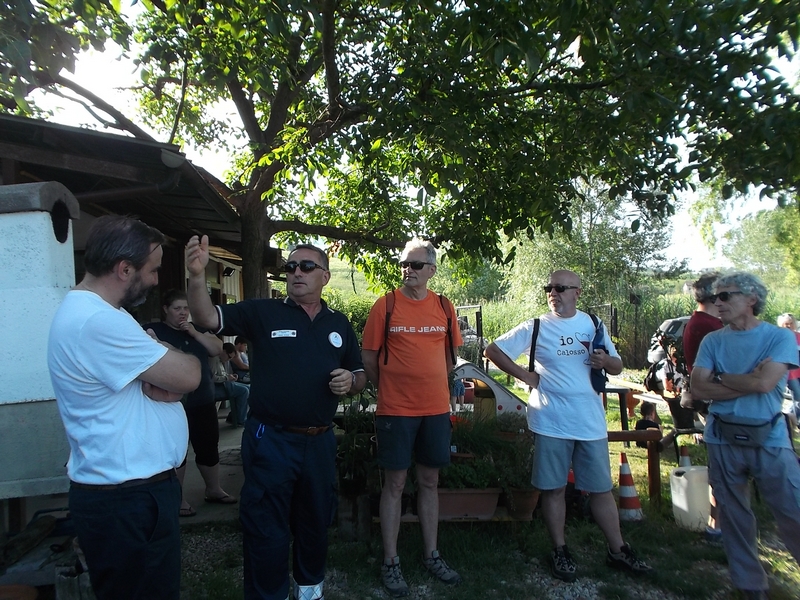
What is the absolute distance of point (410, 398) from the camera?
354cm

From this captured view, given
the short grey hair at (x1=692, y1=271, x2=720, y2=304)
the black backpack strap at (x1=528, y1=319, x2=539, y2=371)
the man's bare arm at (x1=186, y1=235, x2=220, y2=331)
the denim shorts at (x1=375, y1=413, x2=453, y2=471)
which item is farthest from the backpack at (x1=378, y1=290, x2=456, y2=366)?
the short grey hair at (x1=692, y1=271, x2=720, y2=304)

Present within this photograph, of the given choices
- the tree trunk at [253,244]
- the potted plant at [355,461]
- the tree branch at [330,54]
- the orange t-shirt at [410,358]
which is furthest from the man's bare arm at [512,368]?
the tree trunk at [253,244]

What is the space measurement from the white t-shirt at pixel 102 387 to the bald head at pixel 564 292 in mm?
2574

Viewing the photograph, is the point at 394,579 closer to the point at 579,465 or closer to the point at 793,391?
the point at 579,465

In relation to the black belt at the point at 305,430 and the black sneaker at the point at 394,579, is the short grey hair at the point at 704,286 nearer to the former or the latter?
the black sneaker at the point at 394,579

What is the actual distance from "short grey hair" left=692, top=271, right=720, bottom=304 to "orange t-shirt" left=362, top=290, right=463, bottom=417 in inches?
85.5

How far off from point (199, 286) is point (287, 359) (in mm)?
577

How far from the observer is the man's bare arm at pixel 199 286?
2488 mm

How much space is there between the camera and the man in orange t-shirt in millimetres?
3537

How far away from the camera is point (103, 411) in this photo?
6.46ft

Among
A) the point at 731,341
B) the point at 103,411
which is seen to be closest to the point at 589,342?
the point at 731,341

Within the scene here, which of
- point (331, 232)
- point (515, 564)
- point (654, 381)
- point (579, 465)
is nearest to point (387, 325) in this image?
point (579, 465)

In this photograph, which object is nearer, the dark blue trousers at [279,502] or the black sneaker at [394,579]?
the dark blue trousers at [279,502]

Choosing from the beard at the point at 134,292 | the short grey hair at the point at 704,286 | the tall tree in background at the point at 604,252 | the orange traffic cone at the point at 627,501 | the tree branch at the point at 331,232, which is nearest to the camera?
the beard at the point at 134,292
